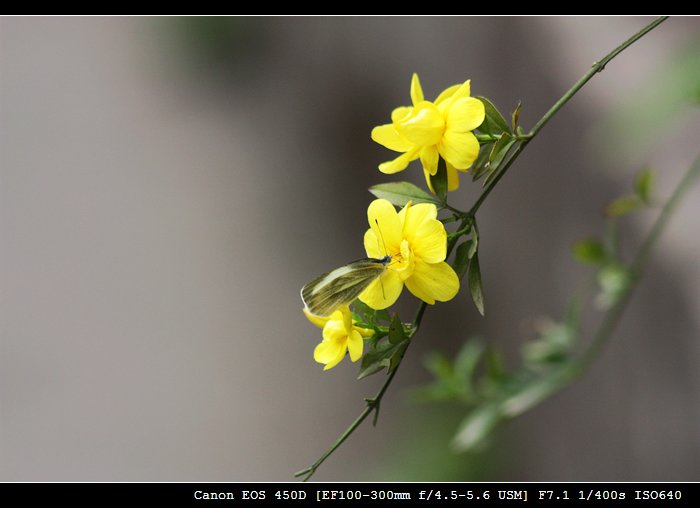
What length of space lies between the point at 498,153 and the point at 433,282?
0.23 feet

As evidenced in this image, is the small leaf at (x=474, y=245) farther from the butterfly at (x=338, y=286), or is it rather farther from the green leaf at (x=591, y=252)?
the green leaf at (x=591, y=252)

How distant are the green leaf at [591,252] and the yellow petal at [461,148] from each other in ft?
1.11

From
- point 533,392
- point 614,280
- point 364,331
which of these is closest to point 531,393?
point 533,392

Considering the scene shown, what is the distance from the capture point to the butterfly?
291 mm

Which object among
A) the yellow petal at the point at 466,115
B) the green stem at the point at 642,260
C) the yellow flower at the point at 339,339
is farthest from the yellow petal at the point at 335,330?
the green stem at the point at 642,260

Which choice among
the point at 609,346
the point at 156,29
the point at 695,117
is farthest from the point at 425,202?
the point at 156,29

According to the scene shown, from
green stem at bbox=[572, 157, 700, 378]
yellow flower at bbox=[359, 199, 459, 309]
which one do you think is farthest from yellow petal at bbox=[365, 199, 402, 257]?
green stem at bbox=[572, 157, 700, 378]

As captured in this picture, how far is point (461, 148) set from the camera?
0.32m

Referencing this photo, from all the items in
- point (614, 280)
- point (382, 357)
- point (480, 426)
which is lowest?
point (480, 426)

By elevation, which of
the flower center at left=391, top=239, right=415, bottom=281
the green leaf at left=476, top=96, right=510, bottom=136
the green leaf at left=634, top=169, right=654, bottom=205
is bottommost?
the green leaf at left=634, top=169, right=654, bottom=205

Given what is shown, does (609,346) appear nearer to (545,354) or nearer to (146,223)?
(545,354)

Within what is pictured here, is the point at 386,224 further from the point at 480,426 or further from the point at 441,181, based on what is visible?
the point at 480,426

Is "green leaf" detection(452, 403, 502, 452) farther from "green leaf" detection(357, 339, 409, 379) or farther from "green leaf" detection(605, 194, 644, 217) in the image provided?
"green leaf" detection(357, 339, 409, 379)

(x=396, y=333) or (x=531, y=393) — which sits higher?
(x=396, y=333)
